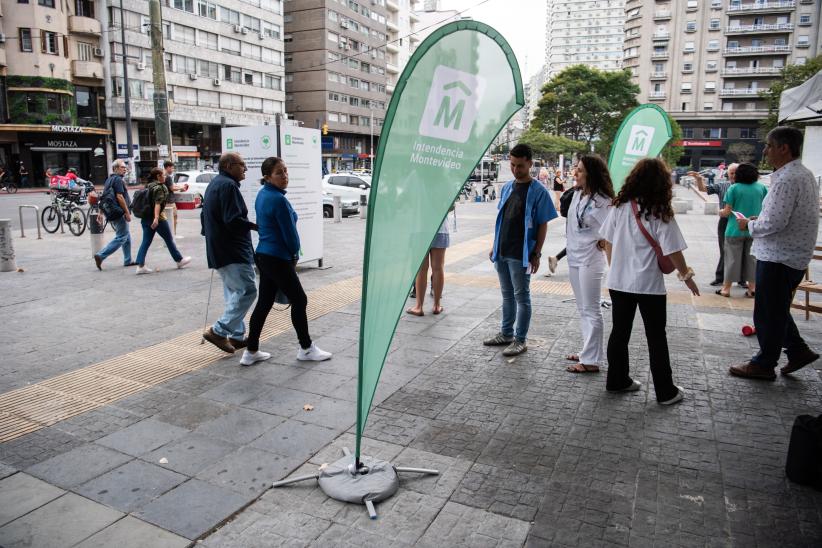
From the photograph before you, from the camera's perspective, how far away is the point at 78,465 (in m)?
3.54

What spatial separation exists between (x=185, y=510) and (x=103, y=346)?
3442 millimetres

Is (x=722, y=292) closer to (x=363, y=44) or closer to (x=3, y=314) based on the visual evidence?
(x=3, y=314)

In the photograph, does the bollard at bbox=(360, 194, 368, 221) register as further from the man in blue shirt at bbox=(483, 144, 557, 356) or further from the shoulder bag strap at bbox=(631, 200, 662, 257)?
the shoulder bag strap at bbox=(631, 200, 662, 257)

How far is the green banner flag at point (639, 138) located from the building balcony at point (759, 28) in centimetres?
7829

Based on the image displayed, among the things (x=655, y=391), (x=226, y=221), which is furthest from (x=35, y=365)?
(x=655, y=391)

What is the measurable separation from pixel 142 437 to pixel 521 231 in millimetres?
3521

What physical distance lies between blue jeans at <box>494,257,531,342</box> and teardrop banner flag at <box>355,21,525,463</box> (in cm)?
246

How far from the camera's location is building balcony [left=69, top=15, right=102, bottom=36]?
42469 millimetres

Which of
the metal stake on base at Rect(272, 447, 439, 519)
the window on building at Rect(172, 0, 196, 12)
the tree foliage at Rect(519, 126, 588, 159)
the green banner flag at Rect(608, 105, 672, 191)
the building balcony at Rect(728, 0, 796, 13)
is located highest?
the building balcony at Rect(728, 0, 796, 13)

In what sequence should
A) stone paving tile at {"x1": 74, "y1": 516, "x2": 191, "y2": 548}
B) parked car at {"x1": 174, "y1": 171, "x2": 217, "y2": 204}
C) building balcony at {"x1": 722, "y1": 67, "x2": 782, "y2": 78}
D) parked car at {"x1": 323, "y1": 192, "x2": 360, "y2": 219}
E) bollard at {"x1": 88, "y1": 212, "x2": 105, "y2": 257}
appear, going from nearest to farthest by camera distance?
1. stone paving tile at {"x1": 74, "y1": 516, "x2": 191, "y2": 548}
2. bollard at {"x1": 88, "y1": 212, "x2": 105, "y2": 257}
3. parked car at {"x1": 323, "y1": 192, "x2": 360, "y2": 219}
4. parked car at {"x1": 174, "y1": 171, "x2": 217, "y2": 204}
5. building balcony at {"x1": 722, "y1": 67, "x2": 782, "y2": 78}

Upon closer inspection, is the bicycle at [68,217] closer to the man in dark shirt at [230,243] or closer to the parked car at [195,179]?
the parked car at [195,179]

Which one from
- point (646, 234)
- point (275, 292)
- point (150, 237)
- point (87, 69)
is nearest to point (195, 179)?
point (150, 237)

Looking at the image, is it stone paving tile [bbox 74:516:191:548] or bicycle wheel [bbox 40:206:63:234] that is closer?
stone paving tile [bbox 74:516:191:548]

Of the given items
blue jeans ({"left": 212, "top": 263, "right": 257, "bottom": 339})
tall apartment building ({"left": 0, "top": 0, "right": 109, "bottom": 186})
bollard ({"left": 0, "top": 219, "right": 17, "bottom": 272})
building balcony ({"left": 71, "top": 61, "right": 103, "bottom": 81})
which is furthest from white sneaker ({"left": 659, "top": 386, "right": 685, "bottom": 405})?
building balcony ({"left": 71, "top": 61, "right": 103, "bottom": 81})
